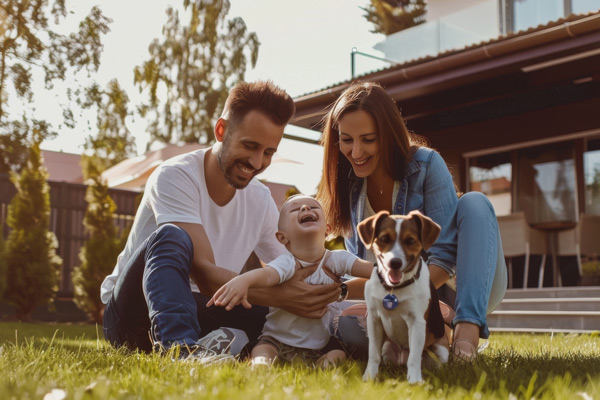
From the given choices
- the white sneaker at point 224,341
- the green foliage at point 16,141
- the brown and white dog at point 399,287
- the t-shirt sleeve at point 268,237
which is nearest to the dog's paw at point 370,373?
the brown and white dog at point 399,287

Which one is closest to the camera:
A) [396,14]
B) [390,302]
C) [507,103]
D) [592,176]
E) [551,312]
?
[390,302]

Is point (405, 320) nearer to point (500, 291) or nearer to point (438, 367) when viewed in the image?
point (438, 367)

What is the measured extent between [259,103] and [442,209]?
48.2 inches

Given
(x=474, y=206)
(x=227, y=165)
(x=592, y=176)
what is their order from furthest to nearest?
(x=592, y=176)
(x=227, y=165)
(x=474, y=206)

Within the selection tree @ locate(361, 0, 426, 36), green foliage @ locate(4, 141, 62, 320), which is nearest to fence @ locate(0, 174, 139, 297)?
green foliage @ locate(4, 141, 62, 320)

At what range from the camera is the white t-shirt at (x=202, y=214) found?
3.55 m

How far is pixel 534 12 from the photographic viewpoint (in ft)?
41.6

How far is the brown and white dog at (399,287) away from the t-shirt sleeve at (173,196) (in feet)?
3.37

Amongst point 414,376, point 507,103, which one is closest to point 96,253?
point 507,103

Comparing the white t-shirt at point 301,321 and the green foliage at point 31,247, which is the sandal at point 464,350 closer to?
the white t-shirt at point 301,321

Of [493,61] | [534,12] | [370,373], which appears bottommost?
[370,373]

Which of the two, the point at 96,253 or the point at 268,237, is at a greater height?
the point at 268,237

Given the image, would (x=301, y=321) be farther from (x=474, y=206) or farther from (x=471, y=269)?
(x=474, y=206)

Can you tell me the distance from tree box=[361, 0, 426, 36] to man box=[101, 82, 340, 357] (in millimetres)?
27297
